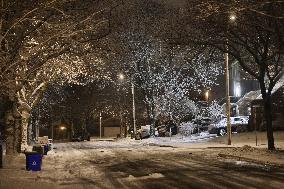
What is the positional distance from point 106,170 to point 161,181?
17.0 feet

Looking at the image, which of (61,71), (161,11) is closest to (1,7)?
(61,71)

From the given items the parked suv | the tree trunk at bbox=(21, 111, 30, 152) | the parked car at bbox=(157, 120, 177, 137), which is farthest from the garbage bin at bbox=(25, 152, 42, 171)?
the parked suv

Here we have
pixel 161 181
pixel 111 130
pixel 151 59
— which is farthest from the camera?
pixel 111 130

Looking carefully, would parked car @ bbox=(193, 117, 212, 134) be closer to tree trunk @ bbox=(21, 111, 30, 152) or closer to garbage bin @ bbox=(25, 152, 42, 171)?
tree trunk @ bbox=(21, 111, 30, 152)

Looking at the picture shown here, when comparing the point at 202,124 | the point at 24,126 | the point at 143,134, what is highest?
the point at 24,126

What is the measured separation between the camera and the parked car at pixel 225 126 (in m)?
49.5

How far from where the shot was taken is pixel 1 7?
1578cm

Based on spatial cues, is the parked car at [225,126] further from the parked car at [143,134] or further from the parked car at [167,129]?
the parked car at [143,134]

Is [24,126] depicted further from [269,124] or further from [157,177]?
[157,177]

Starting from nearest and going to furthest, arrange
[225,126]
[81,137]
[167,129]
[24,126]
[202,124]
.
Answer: [24,126]
[225,126]
[202,124]
[167,129]
[81,137]

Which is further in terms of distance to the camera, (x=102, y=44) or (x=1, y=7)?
(x=102, y=44)

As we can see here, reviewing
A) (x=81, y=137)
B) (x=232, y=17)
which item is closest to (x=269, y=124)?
(x=232, y=17)

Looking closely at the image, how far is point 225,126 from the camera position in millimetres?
49781

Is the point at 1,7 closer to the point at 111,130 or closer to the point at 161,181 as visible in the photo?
the point at 161,181
